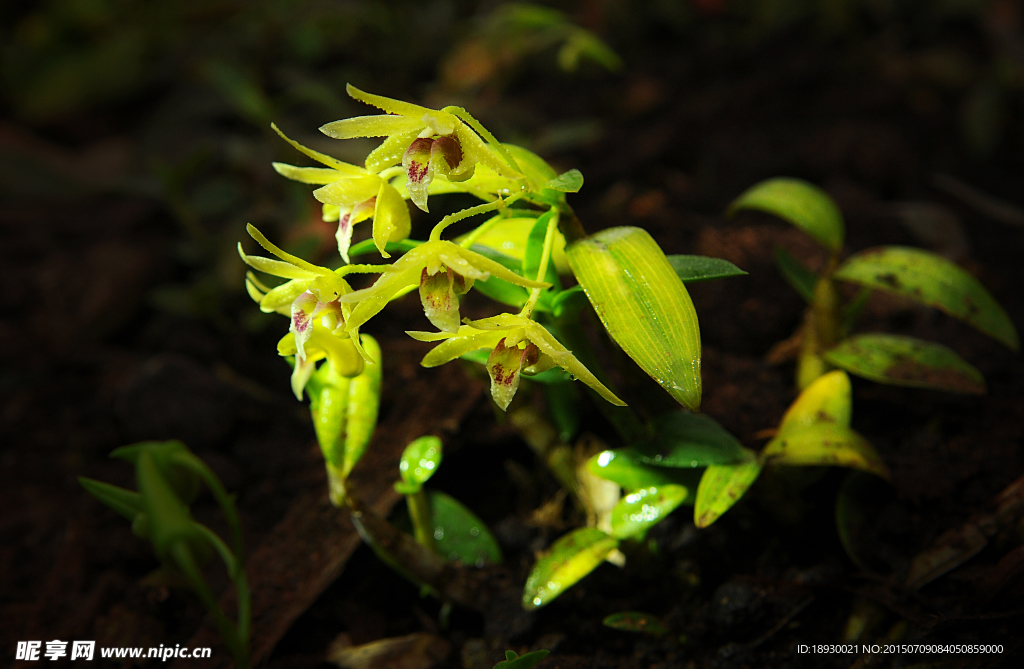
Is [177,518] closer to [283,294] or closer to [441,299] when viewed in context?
[283,294]

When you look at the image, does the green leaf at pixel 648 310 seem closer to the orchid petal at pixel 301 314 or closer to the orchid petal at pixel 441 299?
the orchid petal at pixel 441 299

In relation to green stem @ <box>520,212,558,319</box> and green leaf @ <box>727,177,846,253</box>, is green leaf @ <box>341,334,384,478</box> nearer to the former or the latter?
green stem @ <box>520,212,558,319</box>

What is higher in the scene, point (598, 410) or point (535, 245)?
point (535, 245)

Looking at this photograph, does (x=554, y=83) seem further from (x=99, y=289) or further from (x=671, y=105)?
(x=99, y=289)

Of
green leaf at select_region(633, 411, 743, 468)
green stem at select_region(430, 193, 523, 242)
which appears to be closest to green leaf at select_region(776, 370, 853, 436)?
green leaf at select_region(633, 411, 743, 468)

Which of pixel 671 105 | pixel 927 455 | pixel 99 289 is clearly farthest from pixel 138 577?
pixel 671 105

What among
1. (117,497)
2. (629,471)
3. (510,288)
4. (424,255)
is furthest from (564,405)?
(117,497)
